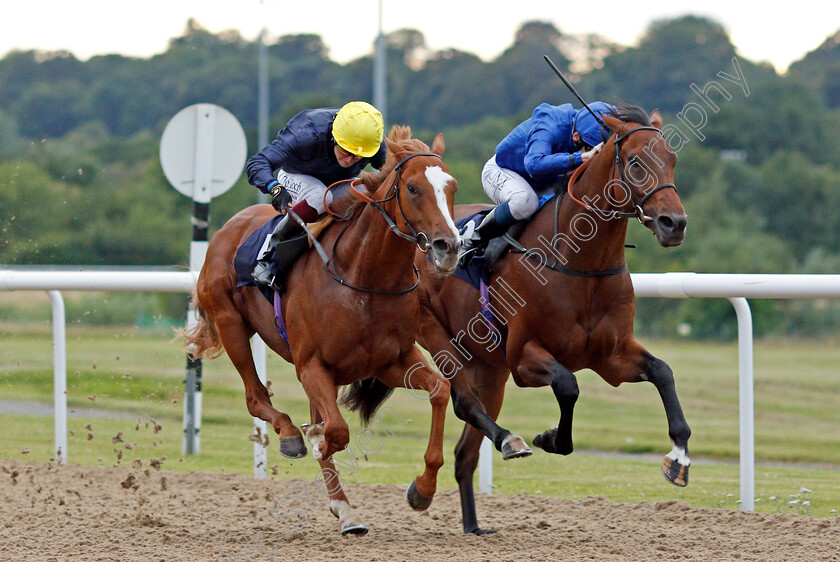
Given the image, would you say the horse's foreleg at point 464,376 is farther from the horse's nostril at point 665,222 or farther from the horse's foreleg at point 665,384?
the horse's nostril at point 665,222

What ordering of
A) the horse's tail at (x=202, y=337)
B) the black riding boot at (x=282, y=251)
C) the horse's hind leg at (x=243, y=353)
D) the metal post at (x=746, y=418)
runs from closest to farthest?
the black riding boot at (x=282, y=251), the metal post at (x=746, y=418), the horse's hind leg at (x=243, y=353), the horse's tail at (x=202, y=337)

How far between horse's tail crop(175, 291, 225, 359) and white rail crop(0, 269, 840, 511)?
48 cm

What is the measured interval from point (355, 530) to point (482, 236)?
4.95 ft

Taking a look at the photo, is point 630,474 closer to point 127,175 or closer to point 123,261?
point 123,261

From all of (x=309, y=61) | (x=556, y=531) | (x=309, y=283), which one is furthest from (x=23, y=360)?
(x=309, y=61)

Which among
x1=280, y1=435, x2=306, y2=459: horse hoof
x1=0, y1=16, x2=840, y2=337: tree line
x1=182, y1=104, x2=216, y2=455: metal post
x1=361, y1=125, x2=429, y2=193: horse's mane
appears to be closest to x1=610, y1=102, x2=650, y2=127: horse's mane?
x1=361, y1=125, x2=429, y2=193: horse's mane

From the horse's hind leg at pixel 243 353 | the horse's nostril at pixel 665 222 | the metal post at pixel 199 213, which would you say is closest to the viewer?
the horse's nostril at pixel 665 222

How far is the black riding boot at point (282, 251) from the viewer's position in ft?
15.6

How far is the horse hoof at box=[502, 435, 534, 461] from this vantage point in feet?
14.0

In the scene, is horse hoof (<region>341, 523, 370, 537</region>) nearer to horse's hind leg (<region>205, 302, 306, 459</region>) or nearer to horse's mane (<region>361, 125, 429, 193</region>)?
horse's hind leg (<region>205, 302, 306, 459</region>)

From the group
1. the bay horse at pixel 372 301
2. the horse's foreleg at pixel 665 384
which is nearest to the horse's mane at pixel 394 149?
the bay horse at pixel 372 301

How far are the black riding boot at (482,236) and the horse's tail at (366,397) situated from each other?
767mm

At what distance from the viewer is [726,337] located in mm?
21734

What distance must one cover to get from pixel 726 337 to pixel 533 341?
59.4 feet
